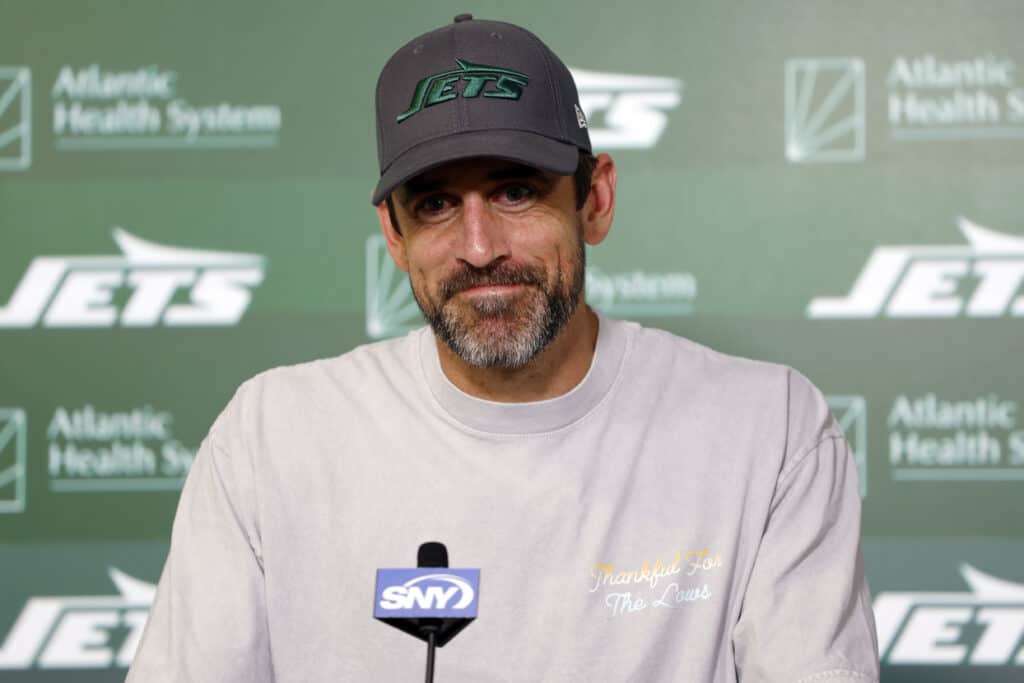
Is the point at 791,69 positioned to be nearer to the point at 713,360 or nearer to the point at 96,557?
the point at 713,360

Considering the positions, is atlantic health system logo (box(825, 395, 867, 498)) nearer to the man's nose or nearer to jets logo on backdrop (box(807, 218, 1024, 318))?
jets logo on backdrop (box(807, 218, 1024, 318))

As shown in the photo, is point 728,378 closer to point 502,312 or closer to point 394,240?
point 502,312

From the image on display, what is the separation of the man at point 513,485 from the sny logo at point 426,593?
0.39 meters

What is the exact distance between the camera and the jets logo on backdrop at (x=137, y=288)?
2590 mm

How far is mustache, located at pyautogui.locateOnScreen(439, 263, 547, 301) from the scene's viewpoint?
1500mm

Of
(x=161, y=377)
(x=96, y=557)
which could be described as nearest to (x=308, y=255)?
(x=161, y=377)

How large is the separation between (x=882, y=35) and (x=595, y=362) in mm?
1174

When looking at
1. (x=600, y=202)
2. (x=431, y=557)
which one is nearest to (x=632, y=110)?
(x=600, y=202)

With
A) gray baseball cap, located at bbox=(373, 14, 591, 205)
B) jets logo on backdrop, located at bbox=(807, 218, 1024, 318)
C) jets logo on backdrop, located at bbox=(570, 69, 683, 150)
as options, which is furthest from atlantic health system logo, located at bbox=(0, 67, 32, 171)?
jets logo on backdrop, located at bbox=(807, 218, 1024, 318)

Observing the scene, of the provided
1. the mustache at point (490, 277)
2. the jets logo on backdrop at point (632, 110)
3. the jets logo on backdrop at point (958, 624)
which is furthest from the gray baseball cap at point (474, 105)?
the jets logo on backdrop at point (958, 624)

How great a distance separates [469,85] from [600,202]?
0.91ft

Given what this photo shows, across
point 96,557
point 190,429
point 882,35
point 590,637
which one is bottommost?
point 590,637

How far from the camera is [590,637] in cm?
151

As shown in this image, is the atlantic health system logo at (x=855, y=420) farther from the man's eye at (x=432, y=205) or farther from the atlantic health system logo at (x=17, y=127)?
the atlantic health system logo at (x=17, y=127)
